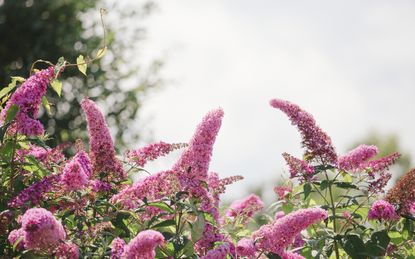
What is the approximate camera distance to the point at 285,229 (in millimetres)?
3451

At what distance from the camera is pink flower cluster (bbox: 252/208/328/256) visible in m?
3.41

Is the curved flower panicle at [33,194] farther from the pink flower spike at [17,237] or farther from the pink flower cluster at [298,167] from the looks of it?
the pink flower cluster at [298,167]

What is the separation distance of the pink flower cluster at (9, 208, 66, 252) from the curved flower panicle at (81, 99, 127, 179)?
2.22ft

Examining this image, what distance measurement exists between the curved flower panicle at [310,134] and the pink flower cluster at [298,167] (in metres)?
0.07

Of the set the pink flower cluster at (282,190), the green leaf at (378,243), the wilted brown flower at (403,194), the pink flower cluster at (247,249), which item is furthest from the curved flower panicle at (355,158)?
the pink flower cluster at (282,190)

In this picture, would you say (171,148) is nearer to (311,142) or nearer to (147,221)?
(147,221)

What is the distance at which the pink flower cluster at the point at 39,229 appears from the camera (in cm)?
290

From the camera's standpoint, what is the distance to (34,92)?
3660 mm

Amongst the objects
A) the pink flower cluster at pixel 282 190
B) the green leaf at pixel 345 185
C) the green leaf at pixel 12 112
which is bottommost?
the green leaf at pixel 345 185

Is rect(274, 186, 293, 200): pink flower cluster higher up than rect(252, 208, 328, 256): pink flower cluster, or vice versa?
rect(274, 186, 293, 200): pink flower cluster

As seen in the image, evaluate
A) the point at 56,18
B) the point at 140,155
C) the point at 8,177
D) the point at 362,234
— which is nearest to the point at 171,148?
the point at 140,155

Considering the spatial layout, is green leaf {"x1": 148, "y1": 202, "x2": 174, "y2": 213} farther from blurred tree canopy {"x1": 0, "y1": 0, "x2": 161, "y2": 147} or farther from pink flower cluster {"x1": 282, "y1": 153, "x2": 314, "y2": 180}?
blurred tree canopy {"x1": 0, "y1": 0, "x2": 161, "y2": 147}

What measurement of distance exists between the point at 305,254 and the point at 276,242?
0.66 metres

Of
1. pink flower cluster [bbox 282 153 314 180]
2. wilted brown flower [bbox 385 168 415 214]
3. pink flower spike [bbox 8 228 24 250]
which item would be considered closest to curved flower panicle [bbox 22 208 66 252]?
pink flower spike [bbox 8 228 24 250]
